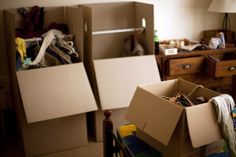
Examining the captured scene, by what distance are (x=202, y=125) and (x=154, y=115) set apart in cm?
22

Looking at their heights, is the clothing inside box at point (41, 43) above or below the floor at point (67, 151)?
above

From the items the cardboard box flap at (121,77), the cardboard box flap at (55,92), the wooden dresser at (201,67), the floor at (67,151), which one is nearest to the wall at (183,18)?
the wooden dresser at (201,67)

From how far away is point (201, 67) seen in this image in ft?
9.01

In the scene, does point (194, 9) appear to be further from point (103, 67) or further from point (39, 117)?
point (39, 117)

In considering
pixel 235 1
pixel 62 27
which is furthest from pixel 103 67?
pixel 235 1

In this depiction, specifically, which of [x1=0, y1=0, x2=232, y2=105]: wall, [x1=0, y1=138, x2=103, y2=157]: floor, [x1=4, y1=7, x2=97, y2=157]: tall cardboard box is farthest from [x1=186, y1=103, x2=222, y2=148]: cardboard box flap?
[x1=0, y1=0, x2=232, y2=105]: wall

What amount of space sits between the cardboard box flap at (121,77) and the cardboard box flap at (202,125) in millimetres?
1133

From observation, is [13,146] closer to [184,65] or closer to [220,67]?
[184,65]

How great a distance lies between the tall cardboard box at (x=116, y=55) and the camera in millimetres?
2371

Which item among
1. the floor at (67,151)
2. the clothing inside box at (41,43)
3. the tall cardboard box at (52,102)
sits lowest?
the floor at (67,151)

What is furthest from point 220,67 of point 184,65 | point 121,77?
point 121,77

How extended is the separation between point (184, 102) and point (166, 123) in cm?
20

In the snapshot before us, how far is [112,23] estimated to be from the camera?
2893mm

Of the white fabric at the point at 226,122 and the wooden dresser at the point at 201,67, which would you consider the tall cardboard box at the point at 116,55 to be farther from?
the white fabric at the point at 226,122
